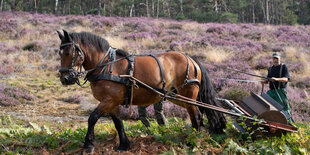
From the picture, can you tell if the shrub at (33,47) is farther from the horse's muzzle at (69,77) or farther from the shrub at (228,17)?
the shrub at (228,17)

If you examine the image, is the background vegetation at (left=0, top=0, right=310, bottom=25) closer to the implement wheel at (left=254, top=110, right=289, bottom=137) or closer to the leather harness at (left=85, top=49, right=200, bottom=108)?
the implement wheel at (left=254, top=110, right=289, bottom=137)

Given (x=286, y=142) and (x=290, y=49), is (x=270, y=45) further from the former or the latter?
→ (x=286, y=142)

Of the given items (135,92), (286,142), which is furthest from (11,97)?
(286,142)

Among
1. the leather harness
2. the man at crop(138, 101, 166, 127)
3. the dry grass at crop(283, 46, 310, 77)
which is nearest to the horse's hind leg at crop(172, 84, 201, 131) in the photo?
the leather harness

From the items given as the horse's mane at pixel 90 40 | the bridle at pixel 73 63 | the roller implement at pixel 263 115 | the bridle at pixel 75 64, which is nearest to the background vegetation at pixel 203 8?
the roller implement at pixel 263 115

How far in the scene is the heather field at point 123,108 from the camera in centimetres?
400

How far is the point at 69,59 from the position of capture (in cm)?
361

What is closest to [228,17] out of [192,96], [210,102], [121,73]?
[210,102]

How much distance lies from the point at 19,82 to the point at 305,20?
37.5 m

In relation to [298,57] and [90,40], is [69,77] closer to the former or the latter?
[90,40]

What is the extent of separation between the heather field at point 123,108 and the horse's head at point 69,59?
121 centimetres

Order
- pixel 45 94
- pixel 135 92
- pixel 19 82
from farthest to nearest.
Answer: pixel 19 82 → pixel 45 94 → pixel 135 92

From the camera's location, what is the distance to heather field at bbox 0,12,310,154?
3996 millimetres

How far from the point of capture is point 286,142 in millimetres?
3928
